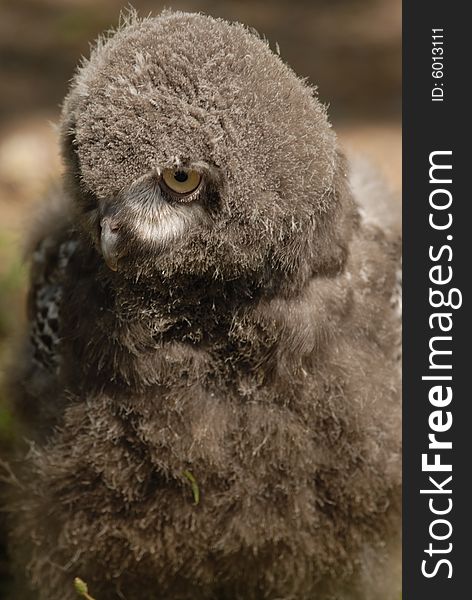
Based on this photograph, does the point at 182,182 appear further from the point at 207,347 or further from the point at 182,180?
the point at 207,347

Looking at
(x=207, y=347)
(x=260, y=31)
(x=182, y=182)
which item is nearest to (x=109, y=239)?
(x=182, y=182)

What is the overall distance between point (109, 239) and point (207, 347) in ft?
1.64

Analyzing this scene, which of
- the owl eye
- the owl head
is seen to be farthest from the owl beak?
the owl eye

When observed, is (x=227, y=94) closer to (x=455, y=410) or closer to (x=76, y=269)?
(x=76, y=269)

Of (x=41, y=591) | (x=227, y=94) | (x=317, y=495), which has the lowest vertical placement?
(x=41, y=591)

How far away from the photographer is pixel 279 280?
294cm

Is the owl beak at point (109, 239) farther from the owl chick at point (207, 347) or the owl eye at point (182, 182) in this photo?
the owl eye at point (182, 182)

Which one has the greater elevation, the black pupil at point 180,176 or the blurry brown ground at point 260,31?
the blurry brown ground at point 260,31

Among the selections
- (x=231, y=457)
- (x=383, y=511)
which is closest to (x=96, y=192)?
(x=231, y=457)

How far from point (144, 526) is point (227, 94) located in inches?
52.5

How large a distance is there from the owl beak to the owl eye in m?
0.17

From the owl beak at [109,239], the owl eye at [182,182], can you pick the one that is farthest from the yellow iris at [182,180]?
the owl beak at [109,239]

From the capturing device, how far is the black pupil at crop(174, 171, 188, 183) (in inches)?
104

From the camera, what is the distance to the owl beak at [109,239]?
2709 mm
